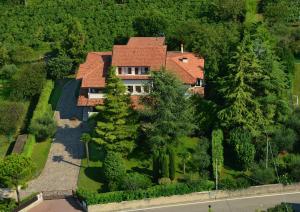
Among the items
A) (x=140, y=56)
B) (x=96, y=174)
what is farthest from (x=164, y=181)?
(x=140, y=56)

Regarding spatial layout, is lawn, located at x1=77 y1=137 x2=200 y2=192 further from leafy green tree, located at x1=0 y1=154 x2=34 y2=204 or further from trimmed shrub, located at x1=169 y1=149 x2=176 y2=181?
leafy green tree, located at x1=0 y1=154 x2=34 y2=204

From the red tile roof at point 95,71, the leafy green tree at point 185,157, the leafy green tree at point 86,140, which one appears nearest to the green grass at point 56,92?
the red tile roof at point 95,71

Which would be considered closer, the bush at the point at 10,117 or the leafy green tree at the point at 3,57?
the bush at the point at 10,117

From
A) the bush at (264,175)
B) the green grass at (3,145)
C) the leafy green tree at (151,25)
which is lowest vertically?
the green grass at (3,145)

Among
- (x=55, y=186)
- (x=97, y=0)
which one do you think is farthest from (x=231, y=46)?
(x=97, y=0)

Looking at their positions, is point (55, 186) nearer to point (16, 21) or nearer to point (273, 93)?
point (273, 93)

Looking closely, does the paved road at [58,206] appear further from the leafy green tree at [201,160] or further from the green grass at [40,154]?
the leafy green tree at [201,160]
